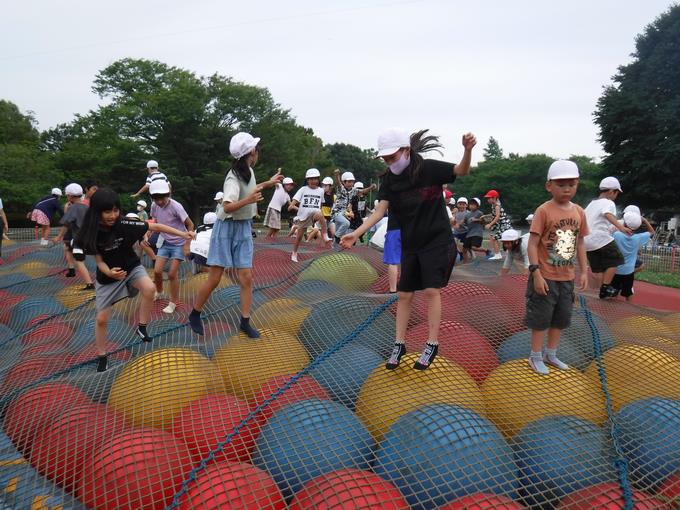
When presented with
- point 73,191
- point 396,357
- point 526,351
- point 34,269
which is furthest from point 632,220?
point 34,269

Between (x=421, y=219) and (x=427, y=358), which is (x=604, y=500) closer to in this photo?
(x=427, y=358)

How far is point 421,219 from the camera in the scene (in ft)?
10.5

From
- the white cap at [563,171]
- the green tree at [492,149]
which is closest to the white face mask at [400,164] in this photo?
the white cap at [563,171]

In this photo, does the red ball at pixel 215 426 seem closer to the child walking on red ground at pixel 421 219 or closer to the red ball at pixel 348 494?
the red ball at pixel 348 494

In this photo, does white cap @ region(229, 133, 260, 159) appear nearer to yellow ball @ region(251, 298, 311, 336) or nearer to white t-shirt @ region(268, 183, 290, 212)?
yellow ball @ region(251, 298, 311, 336)

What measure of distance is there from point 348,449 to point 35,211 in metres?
10.1

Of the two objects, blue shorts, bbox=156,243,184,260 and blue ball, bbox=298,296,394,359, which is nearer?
blue ball, bbox=298,296,394,359

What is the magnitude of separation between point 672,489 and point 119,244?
13.3 ft

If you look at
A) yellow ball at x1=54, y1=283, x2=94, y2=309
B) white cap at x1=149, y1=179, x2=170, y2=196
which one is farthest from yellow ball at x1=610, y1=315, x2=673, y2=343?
yellow ball at x1=54, y1=283, x2=94, y2=309

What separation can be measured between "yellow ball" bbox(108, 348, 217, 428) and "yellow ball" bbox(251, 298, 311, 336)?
0.90 m

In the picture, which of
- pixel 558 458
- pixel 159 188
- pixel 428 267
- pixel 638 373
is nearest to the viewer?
pixel 558 458

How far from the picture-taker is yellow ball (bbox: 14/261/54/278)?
7.54 m

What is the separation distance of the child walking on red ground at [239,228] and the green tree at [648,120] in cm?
2974

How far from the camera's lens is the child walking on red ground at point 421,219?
10.3 ft
